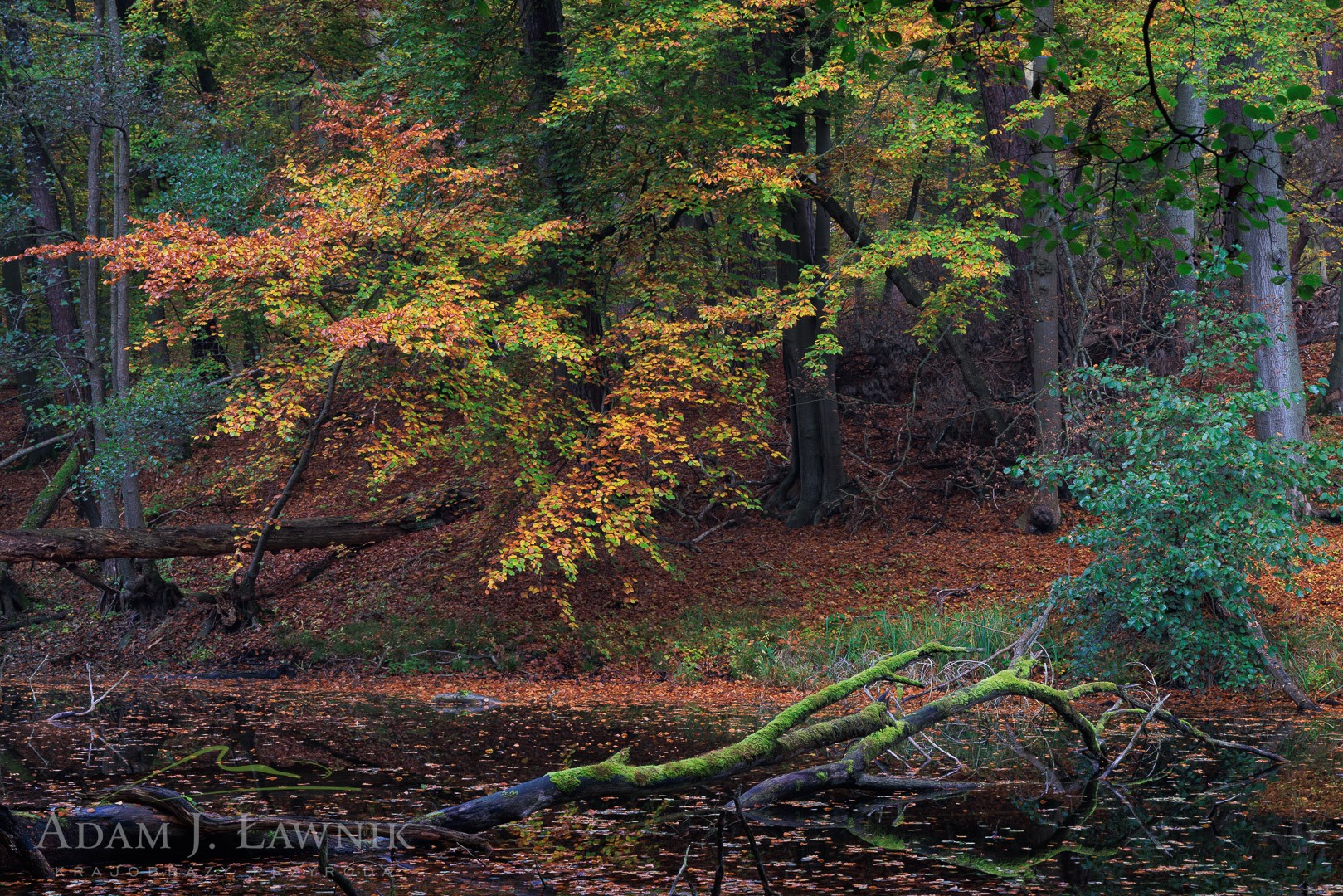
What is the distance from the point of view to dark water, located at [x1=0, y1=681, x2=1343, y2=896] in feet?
16.5

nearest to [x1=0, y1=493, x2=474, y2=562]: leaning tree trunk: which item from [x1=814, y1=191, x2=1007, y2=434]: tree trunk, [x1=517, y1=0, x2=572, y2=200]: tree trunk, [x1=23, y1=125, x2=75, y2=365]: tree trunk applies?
[x1=517, y1=0, x2=572, y2=200]: tree trunk

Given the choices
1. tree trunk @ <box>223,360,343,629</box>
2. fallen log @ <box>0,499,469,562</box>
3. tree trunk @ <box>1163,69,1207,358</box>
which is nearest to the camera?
fallen log @ <box>0,499,469,562</box>

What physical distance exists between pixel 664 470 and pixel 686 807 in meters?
6.58

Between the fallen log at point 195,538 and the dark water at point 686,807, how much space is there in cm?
346

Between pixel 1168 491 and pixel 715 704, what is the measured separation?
4.73 metres

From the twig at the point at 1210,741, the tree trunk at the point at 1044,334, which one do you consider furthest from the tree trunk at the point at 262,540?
the twig at the point at 1210,741

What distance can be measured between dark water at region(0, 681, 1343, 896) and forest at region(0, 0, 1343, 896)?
0.19ft

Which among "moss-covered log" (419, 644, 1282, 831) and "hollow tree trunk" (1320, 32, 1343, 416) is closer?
"moss-covered log" (419, 644, 1282, 831)

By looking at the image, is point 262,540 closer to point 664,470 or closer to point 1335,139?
point 664,470

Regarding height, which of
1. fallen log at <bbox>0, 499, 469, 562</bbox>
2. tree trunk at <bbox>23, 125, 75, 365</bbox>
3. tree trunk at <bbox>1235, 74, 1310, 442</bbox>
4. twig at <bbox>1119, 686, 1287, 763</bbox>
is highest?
tree trunk at <bbox>23, 125, 75, 365</bbox>

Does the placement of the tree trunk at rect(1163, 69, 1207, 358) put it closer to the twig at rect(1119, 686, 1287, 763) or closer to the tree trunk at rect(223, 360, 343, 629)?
the twig at rect(1119, 686, 1287, 763)

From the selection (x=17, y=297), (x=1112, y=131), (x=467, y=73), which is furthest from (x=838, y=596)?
(x=17, y=297)

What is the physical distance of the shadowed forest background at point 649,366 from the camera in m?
11.0

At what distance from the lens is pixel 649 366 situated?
13094 mm
